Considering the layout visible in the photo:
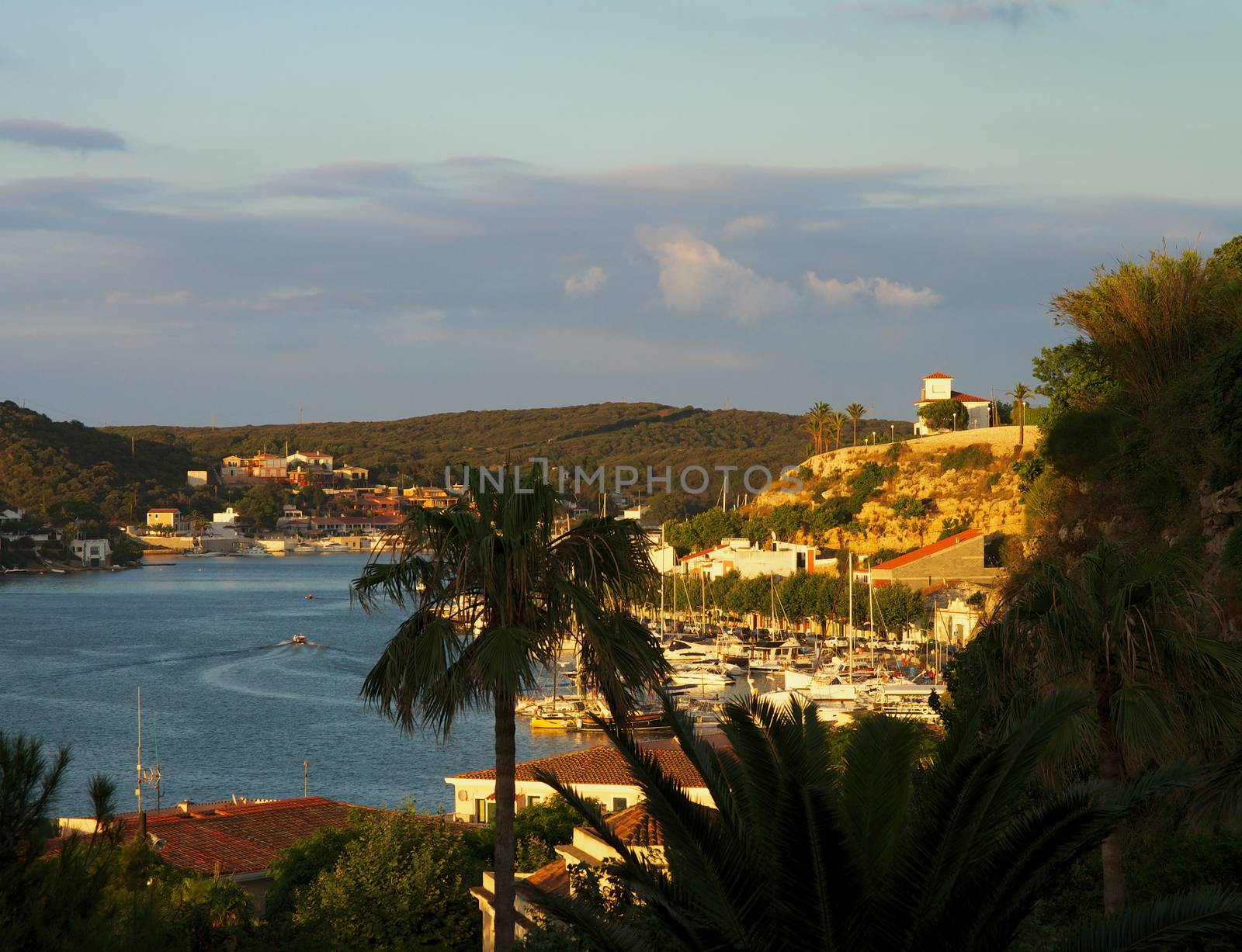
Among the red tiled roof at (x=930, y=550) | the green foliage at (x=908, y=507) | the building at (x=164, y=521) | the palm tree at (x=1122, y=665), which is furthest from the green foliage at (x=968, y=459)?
the building at (x=164, y=521)

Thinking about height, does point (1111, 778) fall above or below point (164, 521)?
above

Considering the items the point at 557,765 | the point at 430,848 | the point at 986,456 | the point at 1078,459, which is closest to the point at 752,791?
the point at 430,848

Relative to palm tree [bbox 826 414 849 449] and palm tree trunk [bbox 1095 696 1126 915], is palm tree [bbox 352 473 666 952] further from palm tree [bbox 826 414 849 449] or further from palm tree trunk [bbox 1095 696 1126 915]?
palm tree [bbox 826 414 849 449]

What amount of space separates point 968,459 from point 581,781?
2356 inches

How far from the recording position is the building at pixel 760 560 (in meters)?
77.4

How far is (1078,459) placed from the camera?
75.5 ft

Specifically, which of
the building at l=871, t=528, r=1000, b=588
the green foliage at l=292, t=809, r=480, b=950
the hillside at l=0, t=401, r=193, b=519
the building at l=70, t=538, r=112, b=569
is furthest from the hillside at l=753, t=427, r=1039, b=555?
the hillside at l=0, t=401, r=193, b=519

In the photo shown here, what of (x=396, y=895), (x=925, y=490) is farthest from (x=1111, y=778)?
(x=925, y=490)

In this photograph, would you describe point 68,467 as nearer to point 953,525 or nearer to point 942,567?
point 953,525

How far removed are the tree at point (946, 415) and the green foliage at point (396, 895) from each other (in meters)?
81.6

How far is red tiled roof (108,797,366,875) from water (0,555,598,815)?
153cm

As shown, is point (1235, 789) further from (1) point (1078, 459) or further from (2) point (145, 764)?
(2) point (145, 764)

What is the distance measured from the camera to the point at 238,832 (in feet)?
71.5

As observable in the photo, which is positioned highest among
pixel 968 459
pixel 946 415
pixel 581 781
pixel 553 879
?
pixel 946 415
